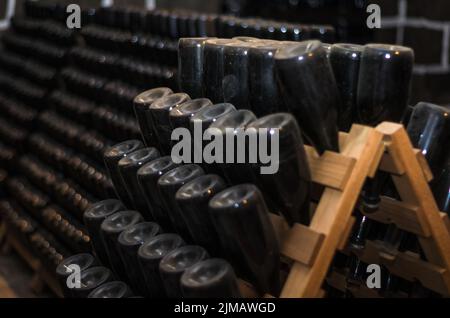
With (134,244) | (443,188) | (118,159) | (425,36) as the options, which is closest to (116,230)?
(134,244)

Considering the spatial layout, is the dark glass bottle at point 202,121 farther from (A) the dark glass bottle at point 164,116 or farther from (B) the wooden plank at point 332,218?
(B) the wooden plank at point 332,218

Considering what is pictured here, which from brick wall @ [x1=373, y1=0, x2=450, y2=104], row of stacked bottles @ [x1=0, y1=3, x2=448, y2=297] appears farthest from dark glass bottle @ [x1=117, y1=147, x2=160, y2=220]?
brick wall @ [x1=373, y1=0, x2=450, y2=104]

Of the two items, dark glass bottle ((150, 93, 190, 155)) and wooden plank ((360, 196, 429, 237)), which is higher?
dark glass bottle ((150, 93, 190, 155))

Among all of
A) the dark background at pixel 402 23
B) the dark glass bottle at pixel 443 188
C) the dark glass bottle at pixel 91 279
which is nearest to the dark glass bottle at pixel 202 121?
the dark glass bottle at pixel 91 279

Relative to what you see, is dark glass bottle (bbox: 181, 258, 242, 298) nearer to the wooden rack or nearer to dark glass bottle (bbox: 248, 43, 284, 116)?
dark glass bottle (bbox: 248, 43, 284, 116)

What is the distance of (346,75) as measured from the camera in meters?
1.30

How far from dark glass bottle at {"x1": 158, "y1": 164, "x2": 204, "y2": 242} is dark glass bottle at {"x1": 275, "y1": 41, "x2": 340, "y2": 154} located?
25cm

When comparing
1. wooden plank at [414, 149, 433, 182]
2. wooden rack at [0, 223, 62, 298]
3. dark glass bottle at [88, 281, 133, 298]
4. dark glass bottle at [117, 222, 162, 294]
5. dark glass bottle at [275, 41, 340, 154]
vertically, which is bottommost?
wooden rack at [0, 223, 62, 298]

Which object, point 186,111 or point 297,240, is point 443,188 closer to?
point 297,240

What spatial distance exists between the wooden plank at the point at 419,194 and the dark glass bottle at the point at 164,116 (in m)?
0.48

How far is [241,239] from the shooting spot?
1.13m

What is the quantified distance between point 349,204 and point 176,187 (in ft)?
1.15

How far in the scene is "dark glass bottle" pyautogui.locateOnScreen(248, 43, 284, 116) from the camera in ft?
4.27

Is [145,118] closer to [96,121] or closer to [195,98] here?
[195,98]
